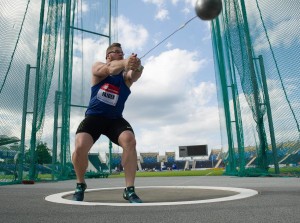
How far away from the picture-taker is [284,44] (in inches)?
251

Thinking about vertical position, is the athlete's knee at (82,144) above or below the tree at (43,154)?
below

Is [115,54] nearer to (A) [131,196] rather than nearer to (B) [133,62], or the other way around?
(B) [133,62]

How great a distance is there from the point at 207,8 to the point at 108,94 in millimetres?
1292

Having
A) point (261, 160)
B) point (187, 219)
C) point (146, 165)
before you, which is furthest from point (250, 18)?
point (146, 165)

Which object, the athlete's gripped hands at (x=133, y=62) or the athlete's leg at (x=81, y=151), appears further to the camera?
the athlete's leg at (x=81, y=151)

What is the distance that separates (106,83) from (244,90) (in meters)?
5.23

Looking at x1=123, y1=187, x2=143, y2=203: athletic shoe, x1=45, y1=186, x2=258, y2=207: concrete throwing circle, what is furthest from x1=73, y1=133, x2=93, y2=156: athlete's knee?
x1=123, y1=187, x2=143, y2=203: athletic shoe

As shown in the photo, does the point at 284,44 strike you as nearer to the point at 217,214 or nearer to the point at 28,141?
the point at 217,214

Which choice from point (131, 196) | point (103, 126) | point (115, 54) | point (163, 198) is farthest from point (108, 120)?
point (163, 198)

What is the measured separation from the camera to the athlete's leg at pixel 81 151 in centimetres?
295

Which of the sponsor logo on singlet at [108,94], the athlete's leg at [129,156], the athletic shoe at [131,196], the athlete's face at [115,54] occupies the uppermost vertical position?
the athlete's face at [115,54]

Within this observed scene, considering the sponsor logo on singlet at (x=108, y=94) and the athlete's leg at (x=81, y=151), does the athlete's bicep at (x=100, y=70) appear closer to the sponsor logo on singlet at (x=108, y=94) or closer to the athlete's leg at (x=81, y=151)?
the sponsor logo on singlet at (x=108, y=94)

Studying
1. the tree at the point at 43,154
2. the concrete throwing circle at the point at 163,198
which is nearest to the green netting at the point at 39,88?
the tree at the point at 43,154

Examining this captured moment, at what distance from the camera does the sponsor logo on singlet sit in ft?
10.1
